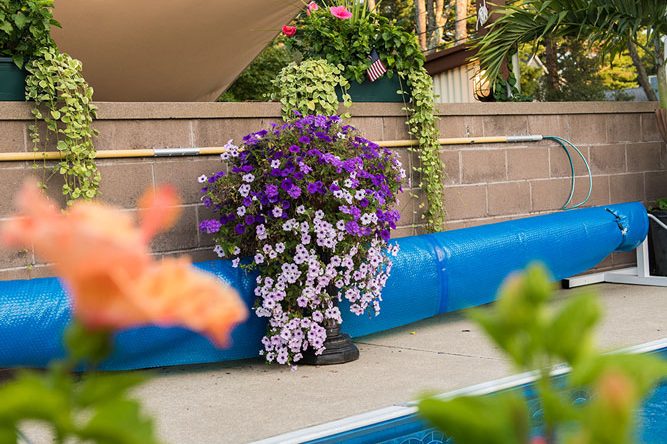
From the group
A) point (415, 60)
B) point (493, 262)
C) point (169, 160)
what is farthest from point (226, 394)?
point (415, 60)

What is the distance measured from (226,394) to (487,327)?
11.4 feet

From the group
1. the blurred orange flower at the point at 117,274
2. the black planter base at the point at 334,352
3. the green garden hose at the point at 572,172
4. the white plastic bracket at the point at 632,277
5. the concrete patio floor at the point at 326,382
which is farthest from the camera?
the green garden hose at the point at 572,172

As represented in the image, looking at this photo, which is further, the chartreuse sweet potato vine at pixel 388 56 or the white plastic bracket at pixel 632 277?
the white plastic bracket at pixel 632 277

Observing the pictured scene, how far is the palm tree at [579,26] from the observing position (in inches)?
243

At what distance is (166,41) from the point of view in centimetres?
694

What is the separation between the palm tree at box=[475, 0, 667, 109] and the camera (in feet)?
20.2

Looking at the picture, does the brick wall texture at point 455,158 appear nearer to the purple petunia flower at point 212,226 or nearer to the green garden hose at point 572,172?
the green garden hose at point 572,172

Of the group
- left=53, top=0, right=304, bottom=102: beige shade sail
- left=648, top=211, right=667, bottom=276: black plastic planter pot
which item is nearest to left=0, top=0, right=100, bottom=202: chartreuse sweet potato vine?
left=53, top=0, right=304, bottom=102: beige shade sail

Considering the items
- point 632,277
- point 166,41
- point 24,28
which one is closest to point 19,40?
point 24,28

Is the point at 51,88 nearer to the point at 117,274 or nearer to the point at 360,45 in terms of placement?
the point at 360,45

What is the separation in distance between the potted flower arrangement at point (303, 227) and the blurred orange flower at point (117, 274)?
3.55 meters

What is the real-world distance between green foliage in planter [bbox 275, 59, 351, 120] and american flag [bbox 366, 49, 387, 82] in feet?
1.28

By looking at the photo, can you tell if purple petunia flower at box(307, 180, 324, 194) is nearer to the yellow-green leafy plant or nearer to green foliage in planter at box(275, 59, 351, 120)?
green foliage in planter at box(275, 59, 351, 120)

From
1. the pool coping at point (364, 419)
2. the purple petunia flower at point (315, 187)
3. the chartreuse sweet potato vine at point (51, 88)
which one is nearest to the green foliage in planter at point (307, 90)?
the purple petunia flower at point (315, 187)
